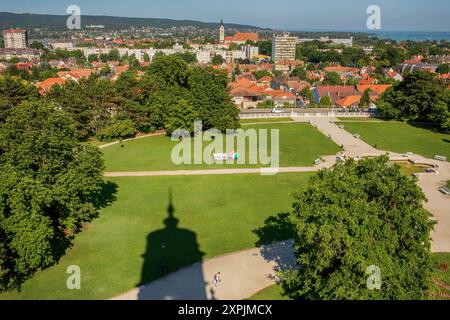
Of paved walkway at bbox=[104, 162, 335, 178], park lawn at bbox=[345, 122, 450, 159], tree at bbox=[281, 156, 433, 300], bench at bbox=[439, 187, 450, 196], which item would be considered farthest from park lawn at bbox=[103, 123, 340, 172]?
tree at bbox=[281, 156, 433, 300]

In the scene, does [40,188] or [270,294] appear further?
[40,188]

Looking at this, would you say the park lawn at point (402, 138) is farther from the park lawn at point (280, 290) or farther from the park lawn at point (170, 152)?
the park lawn at point (280, 290)

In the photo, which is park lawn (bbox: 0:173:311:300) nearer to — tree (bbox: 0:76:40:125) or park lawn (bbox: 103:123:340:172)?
park lawn (bbox: 103:123:340:172)

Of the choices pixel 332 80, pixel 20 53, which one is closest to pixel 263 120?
pixel 332 80

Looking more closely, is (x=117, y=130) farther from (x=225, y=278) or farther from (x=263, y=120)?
(x=225, y=278)

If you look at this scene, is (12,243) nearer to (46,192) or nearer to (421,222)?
(46,192)
